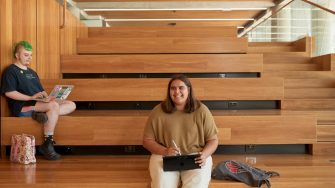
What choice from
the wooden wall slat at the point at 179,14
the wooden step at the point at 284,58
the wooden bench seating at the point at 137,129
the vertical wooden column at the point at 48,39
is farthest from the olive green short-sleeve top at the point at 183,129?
the wooden wall slat at the point at 179,14

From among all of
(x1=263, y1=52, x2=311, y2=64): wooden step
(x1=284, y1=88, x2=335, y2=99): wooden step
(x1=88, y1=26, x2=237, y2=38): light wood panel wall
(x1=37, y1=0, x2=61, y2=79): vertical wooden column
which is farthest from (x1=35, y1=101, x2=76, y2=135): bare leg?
(x1=263, y1=52, x2=311, y2=64): wooden step

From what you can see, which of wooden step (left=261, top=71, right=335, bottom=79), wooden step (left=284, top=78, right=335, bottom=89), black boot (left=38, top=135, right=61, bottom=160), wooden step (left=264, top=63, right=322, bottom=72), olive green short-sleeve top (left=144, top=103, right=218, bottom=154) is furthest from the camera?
wooden step (left=264, top=63, right=322, bottom=72)

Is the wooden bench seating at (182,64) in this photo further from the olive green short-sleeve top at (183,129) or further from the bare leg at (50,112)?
the olive green short-sleeve top at (183,129)

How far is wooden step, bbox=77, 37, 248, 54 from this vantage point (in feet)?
13.3

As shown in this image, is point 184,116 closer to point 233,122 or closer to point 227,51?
point 233,122

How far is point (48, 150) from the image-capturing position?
8.66ft

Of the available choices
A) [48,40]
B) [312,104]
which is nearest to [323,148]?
[312,104]

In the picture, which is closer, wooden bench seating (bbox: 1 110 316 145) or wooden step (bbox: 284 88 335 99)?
wooden bench seating (bbox: 1 110 316 145)

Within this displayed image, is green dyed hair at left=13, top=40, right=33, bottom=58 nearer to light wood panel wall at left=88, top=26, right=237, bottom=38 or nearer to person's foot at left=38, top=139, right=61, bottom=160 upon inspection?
person's foot at left=38, top=139, right=61, bottom=160

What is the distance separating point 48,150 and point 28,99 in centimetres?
38

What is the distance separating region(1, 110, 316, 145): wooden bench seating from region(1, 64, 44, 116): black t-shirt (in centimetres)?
12

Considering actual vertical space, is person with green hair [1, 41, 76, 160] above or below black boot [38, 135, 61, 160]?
above

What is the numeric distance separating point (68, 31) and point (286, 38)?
2898mm

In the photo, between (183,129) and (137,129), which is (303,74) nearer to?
(137,129)
